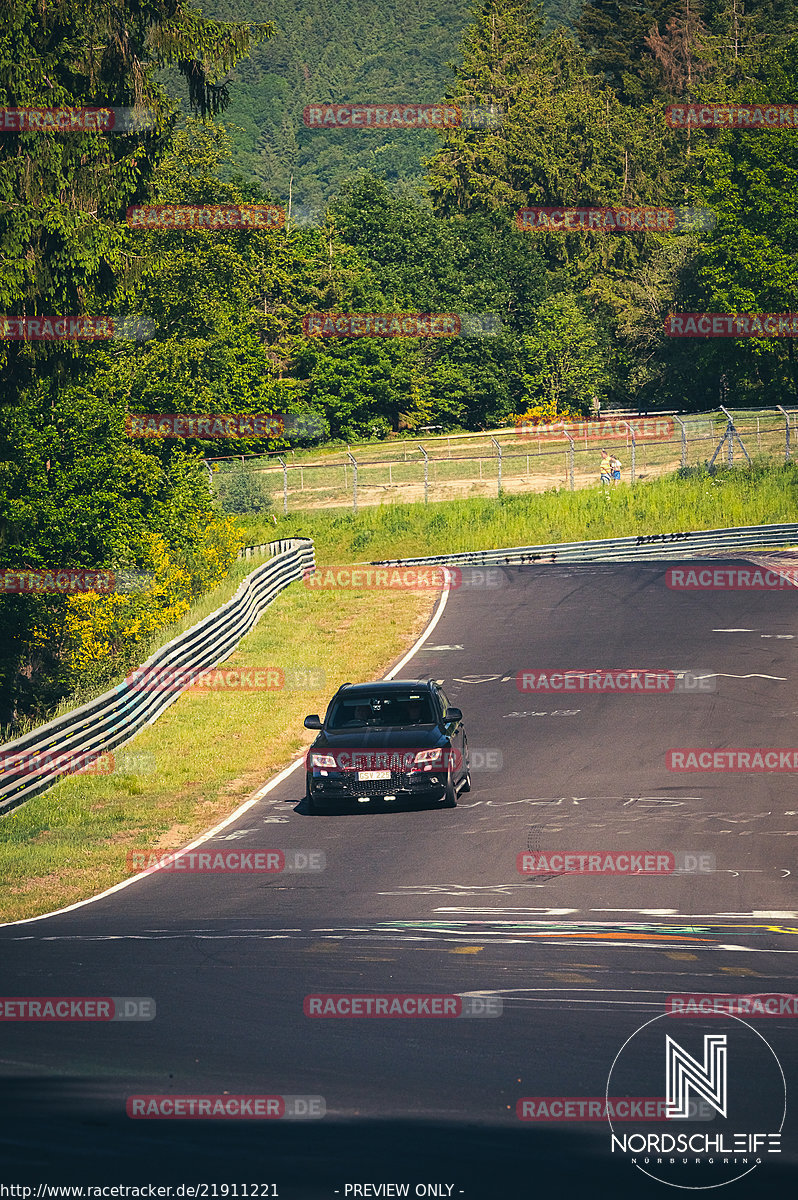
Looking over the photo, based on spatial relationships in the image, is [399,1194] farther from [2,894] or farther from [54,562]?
[54,562]

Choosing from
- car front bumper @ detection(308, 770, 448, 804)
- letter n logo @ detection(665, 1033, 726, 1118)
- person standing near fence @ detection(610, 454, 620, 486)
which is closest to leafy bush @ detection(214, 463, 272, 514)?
person standing near fence @ detection(610, 454, 620, 486)

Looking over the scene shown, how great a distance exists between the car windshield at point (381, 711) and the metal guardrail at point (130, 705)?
13.4 feet

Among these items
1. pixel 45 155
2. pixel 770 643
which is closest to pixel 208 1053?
pixel 45 155

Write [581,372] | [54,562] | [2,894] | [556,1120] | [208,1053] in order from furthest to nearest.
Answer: [581,372], [54,562], [2,894], [208,1053], [556,1120]

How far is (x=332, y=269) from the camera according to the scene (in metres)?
93.6

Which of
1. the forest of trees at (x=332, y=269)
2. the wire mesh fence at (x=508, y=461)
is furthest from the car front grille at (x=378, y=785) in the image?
the wire mesh fence at (x=508, y=461)

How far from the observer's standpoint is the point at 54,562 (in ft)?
125

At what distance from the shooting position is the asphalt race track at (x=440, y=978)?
6.41 m

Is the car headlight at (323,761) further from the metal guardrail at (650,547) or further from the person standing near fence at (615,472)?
the person standing near fence at (615,472)

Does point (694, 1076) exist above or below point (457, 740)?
above

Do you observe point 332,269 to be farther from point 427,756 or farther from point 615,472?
point 427,756

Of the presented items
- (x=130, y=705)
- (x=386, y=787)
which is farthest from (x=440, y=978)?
(x=130, y=705)

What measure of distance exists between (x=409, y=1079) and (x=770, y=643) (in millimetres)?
23563

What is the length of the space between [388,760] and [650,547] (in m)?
29.6
